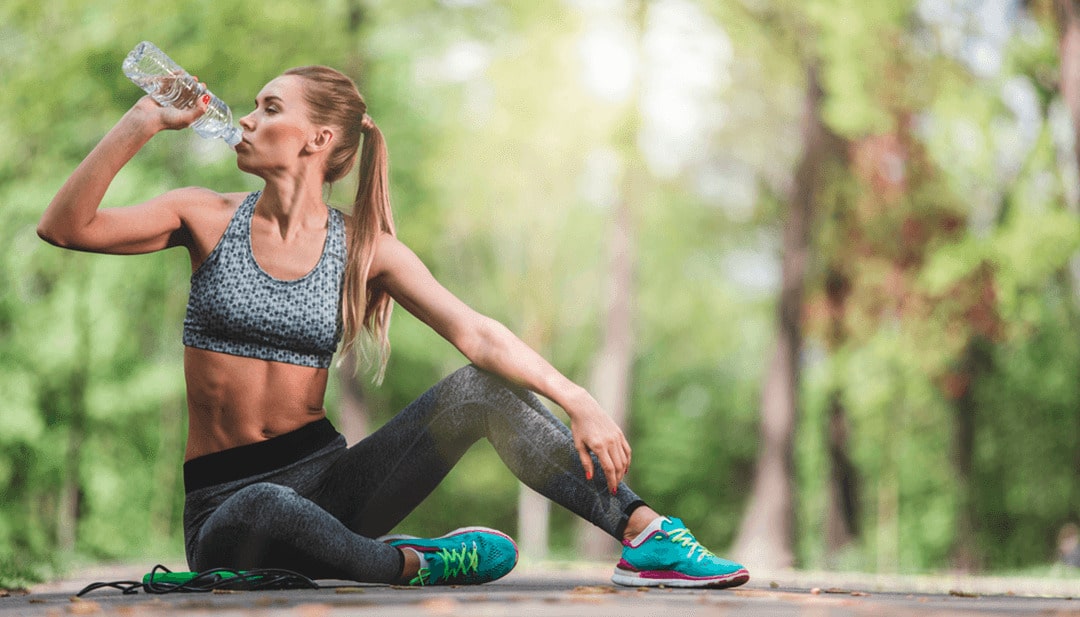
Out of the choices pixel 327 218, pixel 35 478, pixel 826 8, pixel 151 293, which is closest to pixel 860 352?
pixel 826 8

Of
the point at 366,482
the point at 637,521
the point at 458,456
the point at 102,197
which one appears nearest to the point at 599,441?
the point at 637,521

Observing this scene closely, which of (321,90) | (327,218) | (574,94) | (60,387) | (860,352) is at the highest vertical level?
(574,94)

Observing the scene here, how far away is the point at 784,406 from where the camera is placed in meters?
13.9

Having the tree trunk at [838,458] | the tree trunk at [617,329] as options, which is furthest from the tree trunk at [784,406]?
the tree trunk at [838,458]

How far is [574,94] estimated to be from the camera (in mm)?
15359

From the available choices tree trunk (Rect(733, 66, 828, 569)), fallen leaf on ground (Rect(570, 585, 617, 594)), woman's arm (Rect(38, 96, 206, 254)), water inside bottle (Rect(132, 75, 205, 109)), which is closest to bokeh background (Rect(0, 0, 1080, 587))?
tree trunk (Rect(733, 66, 828, 569))

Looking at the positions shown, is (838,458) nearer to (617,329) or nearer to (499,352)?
(617,329)

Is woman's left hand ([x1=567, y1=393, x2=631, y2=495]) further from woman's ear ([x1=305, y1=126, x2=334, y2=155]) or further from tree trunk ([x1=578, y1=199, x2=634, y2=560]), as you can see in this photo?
tree trunk ([x1=578, y1=199, x2=634, y2=560])

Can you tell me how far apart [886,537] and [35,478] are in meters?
19.3

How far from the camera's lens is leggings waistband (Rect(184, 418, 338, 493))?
12.2 ft

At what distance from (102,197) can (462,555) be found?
147 cm

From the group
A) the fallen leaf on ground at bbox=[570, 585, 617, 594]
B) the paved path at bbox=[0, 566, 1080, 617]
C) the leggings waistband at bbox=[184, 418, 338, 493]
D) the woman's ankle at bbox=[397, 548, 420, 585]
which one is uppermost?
the leggings waistband at bbox=[184, 418, 338, 493]

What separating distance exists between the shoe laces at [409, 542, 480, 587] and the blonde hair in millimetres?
626

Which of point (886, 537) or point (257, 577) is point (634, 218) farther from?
point (886, 537)
